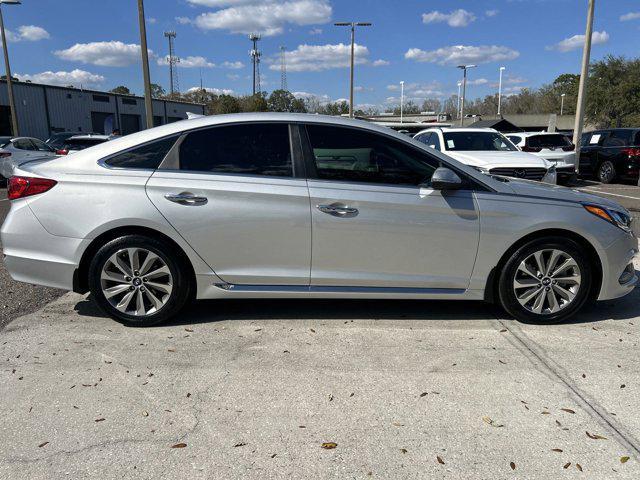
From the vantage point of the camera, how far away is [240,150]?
406 cm

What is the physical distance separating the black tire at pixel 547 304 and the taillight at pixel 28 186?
364 centimetres

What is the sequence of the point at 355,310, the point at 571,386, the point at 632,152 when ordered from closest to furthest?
the point at 571,386 < the point at 355,310 < the point at 632,152

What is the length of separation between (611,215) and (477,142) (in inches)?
279

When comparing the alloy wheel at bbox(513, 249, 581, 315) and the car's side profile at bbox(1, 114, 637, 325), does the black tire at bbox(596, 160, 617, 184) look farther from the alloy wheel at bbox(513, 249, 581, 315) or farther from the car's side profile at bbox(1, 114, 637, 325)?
the alloy wheel at bbox(513, 249, 581, 315)

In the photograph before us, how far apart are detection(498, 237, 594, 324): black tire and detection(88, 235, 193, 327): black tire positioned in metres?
2.55

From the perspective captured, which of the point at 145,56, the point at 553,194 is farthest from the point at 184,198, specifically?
the point at 145,56

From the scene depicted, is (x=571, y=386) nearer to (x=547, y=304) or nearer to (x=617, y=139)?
(x=547, y=304)

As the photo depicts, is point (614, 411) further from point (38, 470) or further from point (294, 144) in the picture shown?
point (38, 470)

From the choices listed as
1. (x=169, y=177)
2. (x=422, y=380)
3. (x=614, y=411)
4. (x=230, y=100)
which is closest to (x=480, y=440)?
(x=422, y=380)

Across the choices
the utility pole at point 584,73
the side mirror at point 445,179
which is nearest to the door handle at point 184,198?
the side mirror at point 445,179

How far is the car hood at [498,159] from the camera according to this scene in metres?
9.41

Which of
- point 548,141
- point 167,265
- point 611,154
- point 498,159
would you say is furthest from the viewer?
point 611,154

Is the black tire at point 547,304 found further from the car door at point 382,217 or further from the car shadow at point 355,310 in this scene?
the car door at point 382,217

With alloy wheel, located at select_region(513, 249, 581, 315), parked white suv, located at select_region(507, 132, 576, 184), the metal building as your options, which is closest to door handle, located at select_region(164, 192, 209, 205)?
alloy wheel, located at select_region(513, 249, 581, 315)
